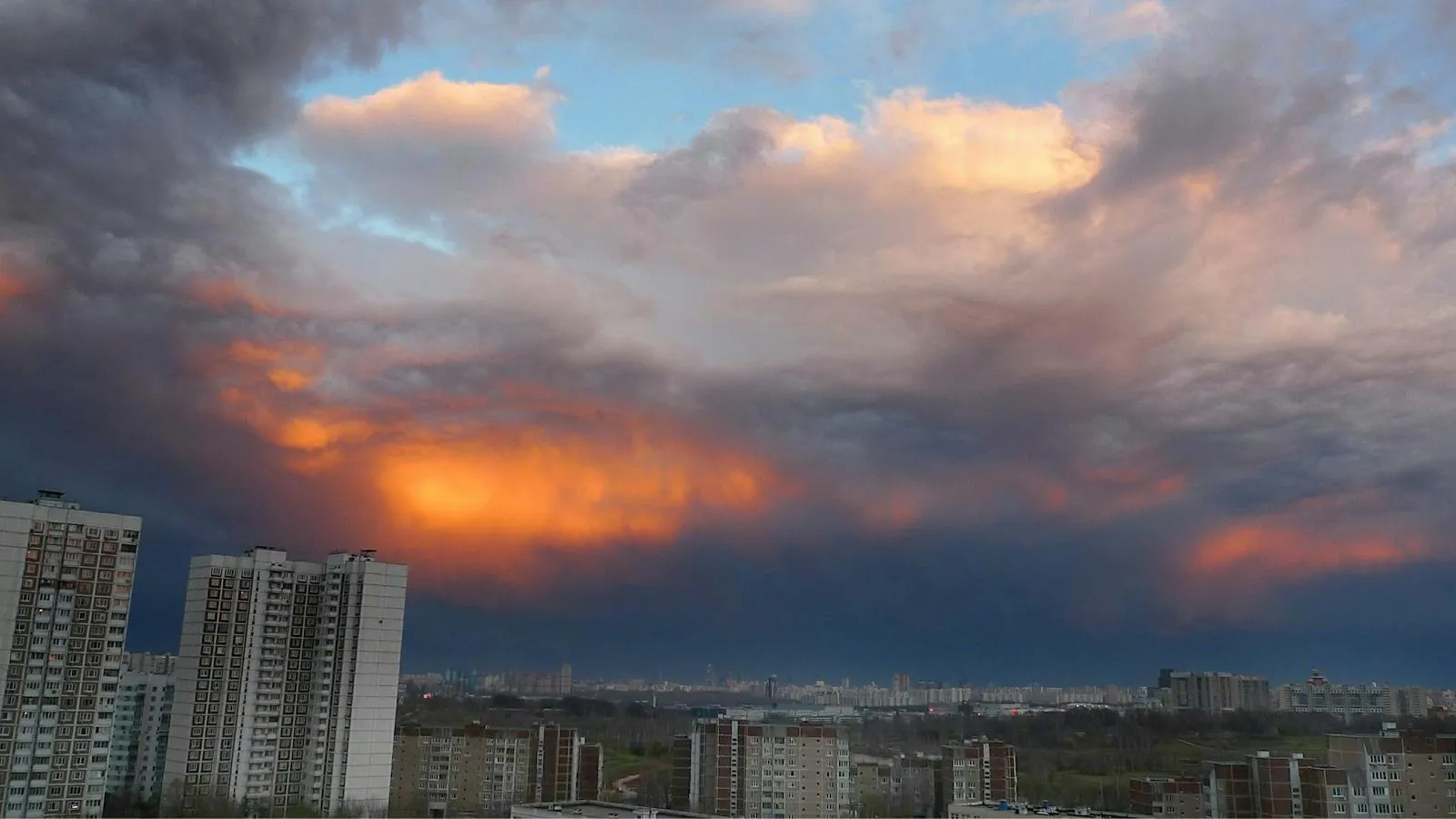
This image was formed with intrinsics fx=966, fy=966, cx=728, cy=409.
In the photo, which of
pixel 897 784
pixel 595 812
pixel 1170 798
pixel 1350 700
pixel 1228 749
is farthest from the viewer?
pixel 1350 700

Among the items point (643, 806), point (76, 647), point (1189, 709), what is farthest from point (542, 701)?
point (1189, 709)

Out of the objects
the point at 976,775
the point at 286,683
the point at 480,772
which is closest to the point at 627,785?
the point at 480,772

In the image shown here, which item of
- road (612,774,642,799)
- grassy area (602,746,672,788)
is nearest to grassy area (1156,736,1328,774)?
grassy area (602,746,672,788)

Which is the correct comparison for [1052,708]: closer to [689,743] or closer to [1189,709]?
[1189,709]

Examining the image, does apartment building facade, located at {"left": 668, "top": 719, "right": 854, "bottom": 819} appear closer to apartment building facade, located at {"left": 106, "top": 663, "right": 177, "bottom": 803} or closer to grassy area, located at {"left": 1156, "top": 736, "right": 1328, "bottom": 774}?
grassy area, located at {"left": 1156, "top": 736, "right": 1328, "bottom": 774}

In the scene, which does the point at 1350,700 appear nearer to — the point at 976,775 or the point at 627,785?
the point at 976,775

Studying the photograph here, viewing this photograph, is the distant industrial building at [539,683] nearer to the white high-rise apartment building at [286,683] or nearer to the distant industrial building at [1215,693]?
the white high-rise apartment building at [286,683]
